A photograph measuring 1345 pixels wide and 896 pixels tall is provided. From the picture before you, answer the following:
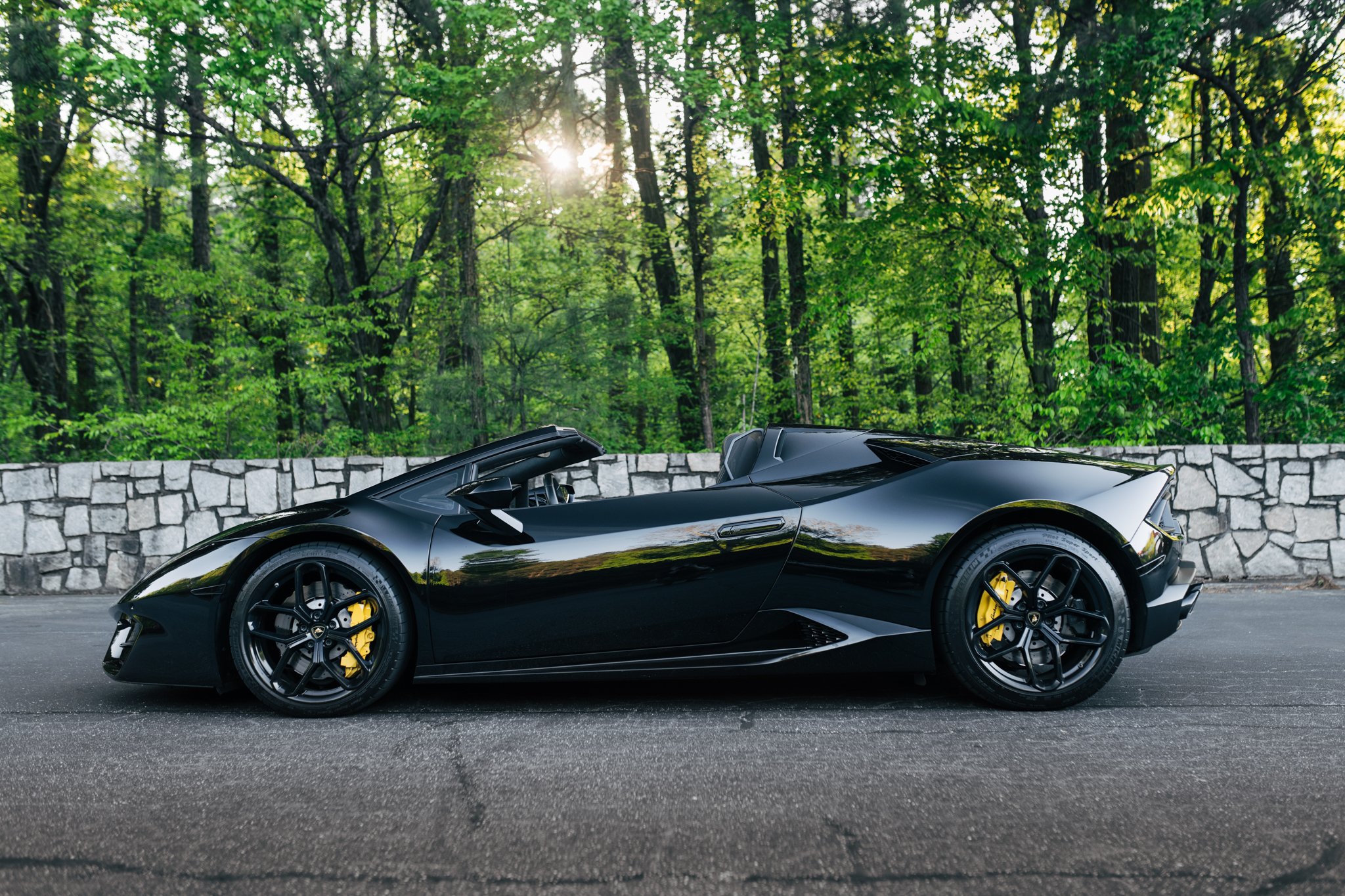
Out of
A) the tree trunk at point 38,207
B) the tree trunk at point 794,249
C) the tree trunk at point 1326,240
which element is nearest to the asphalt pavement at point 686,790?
the tree trunk at point 1326,240

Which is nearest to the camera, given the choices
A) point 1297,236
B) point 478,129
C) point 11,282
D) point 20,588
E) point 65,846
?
point 65,846

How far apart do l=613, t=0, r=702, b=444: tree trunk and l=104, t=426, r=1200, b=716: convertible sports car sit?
526 inches

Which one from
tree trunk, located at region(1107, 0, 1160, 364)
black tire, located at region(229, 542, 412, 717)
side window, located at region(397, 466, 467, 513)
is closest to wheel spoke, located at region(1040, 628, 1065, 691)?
side window, located at region(397, 466, 467, 513)

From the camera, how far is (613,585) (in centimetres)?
316

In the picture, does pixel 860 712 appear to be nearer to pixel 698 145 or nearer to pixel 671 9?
pixel 671 9

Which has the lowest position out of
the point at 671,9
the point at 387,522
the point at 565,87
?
the point at 387,522

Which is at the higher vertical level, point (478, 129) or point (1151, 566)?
point (478, 129)

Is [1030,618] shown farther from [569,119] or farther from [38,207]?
[38,207]

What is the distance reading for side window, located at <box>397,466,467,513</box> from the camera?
11.1 ft

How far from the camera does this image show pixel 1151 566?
3.23m

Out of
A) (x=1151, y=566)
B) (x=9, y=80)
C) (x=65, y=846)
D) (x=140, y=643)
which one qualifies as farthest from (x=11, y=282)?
(x=1151, y=566)

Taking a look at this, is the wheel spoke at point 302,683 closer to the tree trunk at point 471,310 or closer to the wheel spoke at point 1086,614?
the wheel spoke at point 1086,614

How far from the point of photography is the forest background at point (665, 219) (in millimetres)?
9438

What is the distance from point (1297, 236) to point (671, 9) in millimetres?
8297
